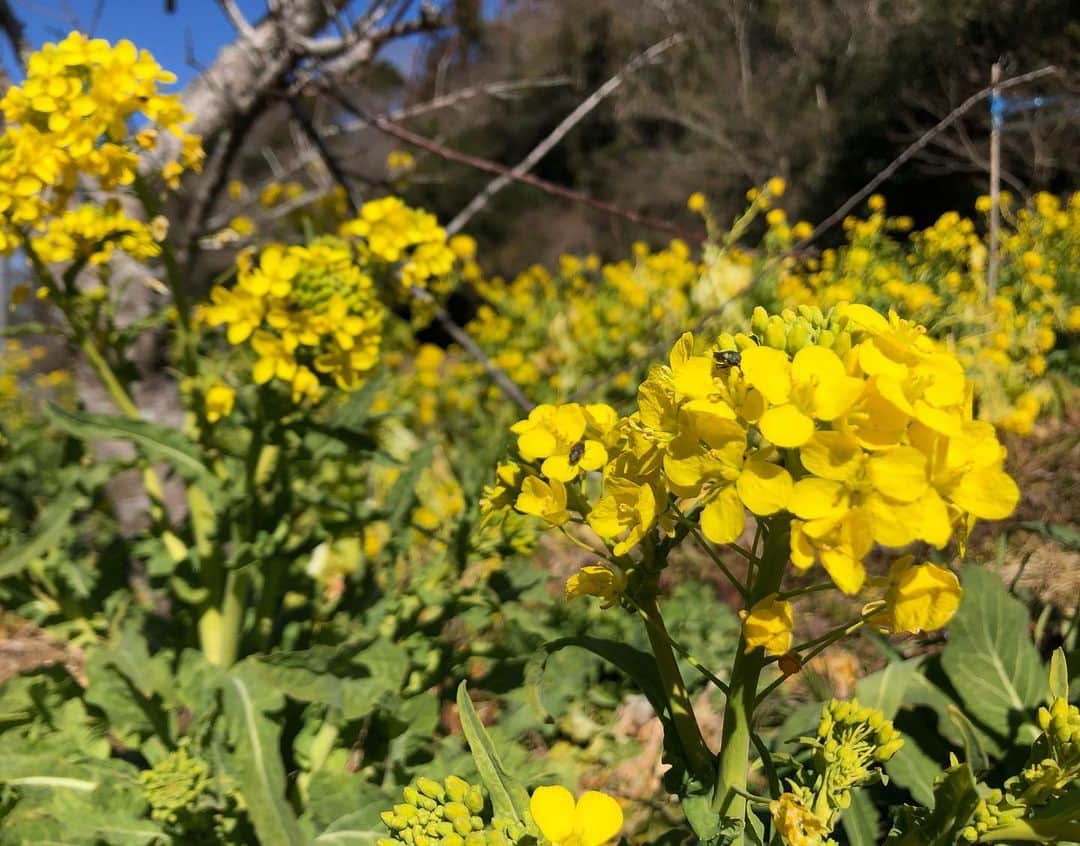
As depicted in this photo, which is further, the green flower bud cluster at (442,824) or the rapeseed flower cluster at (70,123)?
the rapeseed flower cluster at (70,123)

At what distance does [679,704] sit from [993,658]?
0.99 meters

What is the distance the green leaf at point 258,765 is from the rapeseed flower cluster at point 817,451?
2.98 feet

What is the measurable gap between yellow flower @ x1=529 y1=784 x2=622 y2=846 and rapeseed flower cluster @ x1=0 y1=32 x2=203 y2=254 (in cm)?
163

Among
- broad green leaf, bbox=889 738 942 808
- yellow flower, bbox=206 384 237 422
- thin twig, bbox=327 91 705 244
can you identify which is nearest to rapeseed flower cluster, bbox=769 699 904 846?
broad green leaf, bbox=889 738 942 808

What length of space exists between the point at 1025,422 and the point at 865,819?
2688mm

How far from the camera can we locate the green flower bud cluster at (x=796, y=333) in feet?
2.62

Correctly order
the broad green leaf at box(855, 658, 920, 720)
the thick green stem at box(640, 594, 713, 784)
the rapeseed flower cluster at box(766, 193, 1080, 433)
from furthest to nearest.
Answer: the rapeseed flower cluster at box(766, 193, 1080, 433), the broad green leaf at box(855, 658, 920, 720), the thick green stem at box(640, 594, 713, 784)

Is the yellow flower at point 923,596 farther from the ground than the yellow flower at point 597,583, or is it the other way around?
the yellow flower at point 597,583

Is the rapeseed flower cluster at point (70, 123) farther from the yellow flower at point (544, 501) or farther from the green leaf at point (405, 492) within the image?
the yellow flower at point (544, 501)

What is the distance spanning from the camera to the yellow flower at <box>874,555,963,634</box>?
0.72m

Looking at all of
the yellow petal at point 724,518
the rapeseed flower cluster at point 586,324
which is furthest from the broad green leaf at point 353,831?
the rapeseed flower cluster at point 586,324

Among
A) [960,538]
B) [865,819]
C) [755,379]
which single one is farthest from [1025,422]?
[755,379]

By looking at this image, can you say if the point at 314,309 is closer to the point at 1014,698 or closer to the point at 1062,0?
the point at 1014,698

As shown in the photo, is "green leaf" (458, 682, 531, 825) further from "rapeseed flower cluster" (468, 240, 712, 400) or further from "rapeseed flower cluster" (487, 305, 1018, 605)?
"rapeseed flower cluster" (468, 240, 712, 400)
